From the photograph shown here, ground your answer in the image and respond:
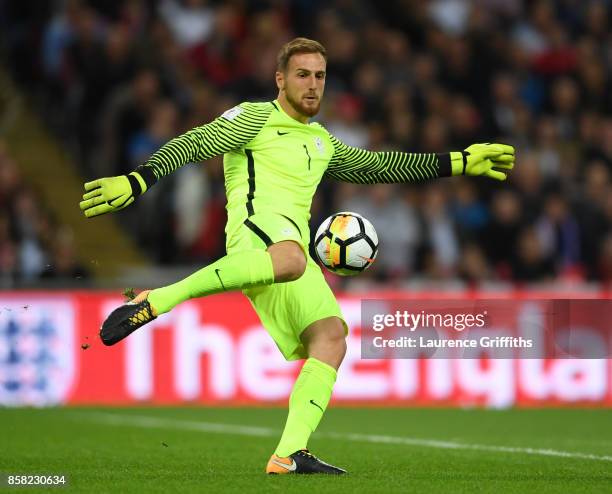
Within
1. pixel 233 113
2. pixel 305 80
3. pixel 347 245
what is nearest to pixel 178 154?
pixel 233 113

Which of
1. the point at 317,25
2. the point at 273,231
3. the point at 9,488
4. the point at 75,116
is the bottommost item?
the point at 9,488

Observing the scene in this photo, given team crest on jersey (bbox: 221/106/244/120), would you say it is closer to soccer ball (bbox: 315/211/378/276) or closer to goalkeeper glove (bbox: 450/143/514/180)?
soccer ball (bbox: 315/211/378/276)

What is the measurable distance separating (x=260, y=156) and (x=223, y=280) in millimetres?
793

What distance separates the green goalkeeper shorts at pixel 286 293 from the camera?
7.41 m

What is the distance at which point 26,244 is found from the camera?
47.3 feet

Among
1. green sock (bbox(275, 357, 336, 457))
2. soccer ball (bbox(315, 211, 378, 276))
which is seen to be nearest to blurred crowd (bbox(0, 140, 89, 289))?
soccer ball (bbox(315, 211, 378, 276))

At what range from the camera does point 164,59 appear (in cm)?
1600

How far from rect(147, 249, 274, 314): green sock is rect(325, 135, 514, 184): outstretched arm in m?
1.17

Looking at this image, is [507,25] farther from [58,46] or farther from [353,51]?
[58,46]

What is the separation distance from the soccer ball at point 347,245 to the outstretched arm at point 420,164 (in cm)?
42

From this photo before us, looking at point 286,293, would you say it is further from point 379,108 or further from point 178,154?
point 379,108

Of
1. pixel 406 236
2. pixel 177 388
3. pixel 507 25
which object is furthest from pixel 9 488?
pixel 507 25

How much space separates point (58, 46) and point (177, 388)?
14.0 ft

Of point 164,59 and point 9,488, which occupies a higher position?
point 164,59
